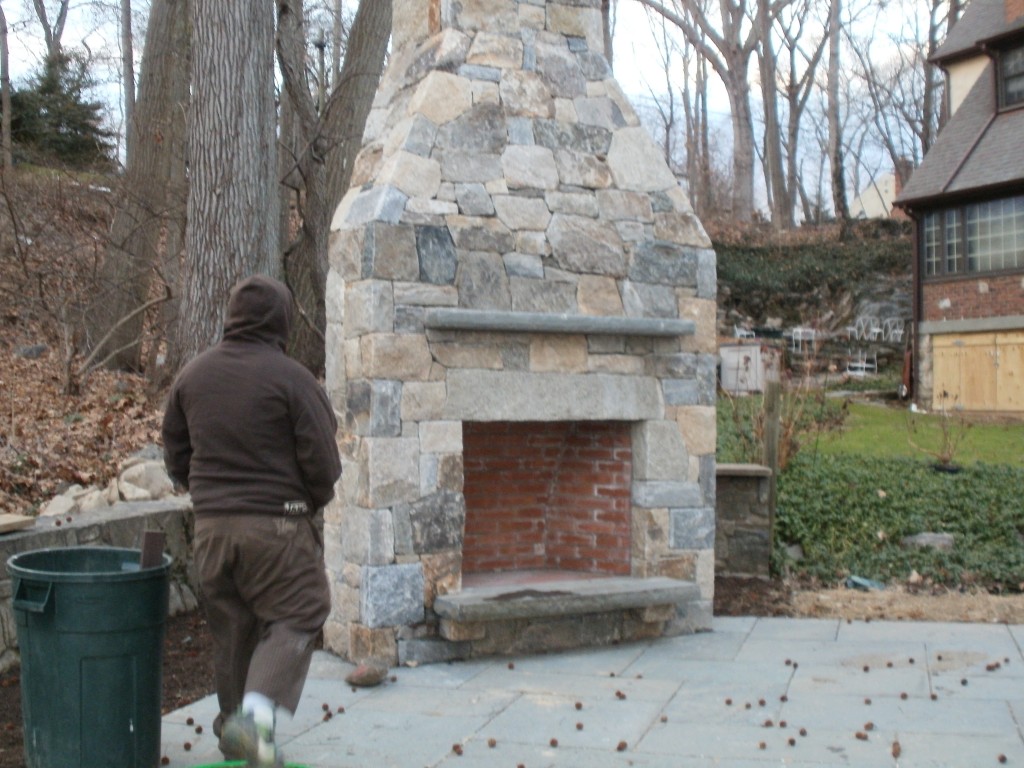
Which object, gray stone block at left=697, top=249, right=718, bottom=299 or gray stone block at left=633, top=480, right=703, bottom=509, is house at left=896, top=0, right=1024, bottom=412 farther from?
gray stone block at left=633, top=480, right=703, bottom=509

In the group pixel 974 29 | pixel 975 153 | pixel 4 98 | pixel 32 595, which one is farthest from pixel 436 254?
pixel 974 29

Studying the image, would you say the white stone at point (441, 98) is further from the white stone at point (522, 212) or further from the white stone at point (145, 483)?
the white stone at point (145, 483)

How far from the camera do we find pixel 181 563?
7.13 metres

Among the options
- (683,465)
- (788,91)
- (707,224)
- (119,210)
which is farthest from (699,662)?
(788,91)

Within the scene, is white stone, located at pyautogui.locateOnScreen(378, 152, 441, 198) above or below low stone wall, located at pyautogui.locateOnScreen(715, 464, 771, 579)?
above

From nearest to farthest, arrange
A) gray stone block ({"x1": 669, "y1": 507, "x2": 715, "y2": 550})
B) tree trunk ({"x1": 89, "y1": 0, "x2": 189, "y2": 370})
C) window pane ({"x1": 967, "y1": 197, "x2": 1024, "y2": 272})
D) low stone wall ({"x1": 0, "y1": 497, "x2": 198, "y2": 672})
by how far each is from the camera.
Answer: low stone wall ({"x1": 0, "y1": 497, "x2": 198, "y2": 672}), gray stone block ({"x1": 669, "y1": 507, "x2": 715, "y2": 550}), tree trunk ({"x1": 89, "y1": 0, "x2": 189, "y2": 370}), window pane ({"x1": 967, "y1": 197, "x2": 1024, "y2": 272})

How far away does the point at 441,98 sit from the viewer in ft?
20.5

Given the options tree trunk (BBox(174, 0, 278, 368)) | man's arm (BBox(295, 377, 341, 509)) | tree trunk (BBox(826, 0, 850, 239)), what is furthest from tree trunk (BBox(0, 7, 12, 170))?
tree trunk (BBox(826, 0, 850, 239))

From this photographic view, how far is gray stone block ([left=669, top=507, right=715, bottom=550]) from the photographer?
6762mm

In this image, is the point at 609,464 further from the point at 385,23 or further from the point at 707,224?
the point at 707,224

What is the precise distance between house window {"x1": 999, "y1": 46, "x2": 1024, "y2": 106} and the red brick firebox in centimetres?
1596

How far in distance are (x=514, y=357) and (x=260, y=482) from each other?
2469mm

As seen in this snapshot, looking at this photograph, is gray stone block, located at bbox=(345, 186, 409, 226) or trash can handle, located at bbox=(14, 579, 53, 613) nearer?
trash can handle, located at bbox=(14, 579, 53, 613)

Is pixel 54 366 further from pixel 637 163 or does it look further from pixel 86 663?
pixel 86 663
